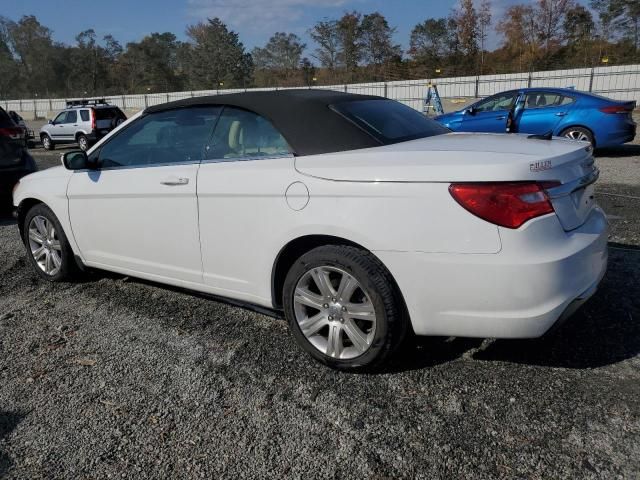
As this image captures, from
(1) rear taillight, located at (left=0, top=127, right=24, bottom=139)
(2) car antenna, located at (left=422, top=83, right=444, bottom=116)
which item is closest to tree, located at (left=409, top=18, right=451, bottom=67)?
(2) car antenna, located at (left=422, top=83, right=444, bottom=116)

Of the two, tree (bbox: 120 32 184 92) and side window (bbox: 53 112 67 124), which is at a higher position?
tree (bbox: 120 32 184 92)

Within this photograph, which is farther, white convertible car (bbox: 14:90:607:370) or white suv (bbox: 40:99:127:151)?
white suv (bbox: 40:99:127:151)

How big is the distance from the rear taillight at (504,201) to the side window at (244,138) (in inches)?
44.1

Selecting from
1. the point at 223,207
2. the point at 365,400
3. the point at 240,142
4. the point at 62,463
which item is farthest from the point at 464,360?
the point at 62,463

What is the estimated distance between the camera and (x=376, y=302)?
8.96 feet

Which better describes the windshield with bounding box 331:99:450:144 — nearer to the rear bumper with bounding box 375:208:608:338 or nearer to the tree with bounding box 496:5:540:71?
the rear bumper with bounding box 375:208:608:338

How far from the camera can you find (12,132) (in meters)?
7.87

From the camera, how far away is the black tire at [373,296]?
2.72m

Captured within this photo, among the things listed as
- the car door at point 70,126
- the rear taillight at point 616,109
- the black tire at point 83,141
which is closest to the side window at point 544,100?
the rear taillight at point 616,109

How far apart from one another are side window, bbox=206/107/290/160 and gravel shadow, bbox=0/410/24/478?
5.96 ft

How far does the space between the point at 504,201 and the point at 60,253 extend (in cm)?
376

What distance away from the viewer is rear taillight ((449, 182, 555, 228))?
243cm

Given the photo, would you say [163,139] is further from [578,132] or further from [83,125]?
[83,125]

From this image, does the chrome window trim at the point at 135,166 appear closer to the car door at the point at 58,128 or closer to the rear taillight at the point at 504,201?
the rear taillight at the point at 504,201
